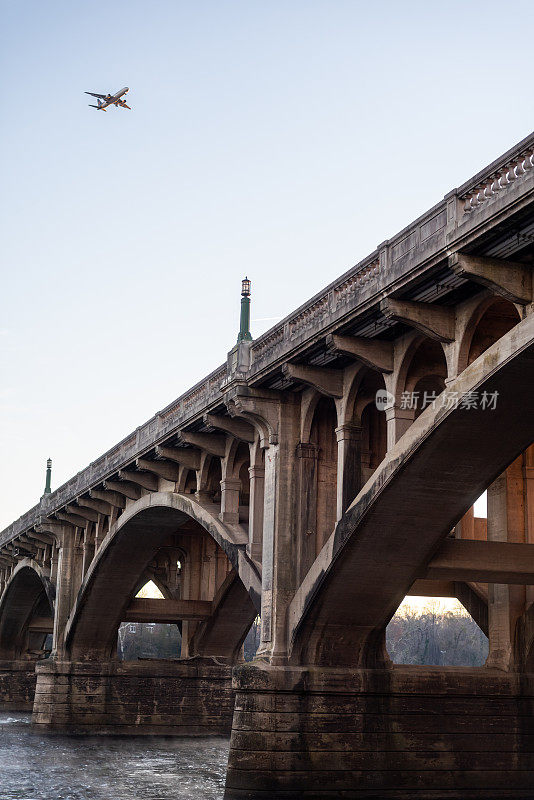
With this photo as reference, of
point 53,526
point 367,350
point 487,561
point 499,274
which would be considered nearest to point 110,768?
point 487,561

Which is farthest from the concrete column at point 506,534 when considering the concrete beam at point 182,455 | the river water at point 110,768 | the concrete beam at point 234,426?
the concrete beam at point 182,455

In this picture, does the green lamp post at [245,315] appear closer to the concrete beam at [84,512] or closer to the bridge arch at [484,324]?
the bridge arch at [484,324]

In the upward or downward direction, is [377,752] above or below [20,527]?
below

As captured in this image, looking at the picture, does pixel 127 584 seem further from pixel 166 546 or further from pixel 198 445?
pixel 198 445

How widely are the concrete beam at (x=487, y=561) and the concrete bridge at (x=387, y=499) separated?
4 centimetres

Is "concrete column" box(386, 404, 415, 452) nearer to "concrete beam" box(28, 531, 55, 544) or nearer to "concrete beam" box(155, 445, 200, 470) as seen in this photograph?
"concrete beam" box(155, 445, 200, 470)

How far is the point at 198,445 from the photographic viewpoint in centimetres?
3033

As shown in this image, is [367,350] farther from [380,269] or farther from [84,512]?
[84,512]

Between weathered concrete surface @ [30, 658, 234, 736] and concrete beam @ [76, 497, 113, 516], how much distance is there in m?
6.53

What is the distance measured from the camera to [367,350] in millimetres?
20578

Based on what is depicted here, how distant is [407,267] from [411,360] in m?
2.99

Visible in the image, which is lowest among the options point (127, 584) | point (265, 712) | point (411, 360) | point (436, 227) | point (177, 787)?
point (177, 787)

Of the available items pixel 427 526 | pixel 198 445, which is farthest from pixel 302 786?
pixel 198 445

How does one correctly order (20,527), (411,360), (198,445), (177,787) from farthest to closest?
(20,527), (198,445), (177,787), (411,360)
